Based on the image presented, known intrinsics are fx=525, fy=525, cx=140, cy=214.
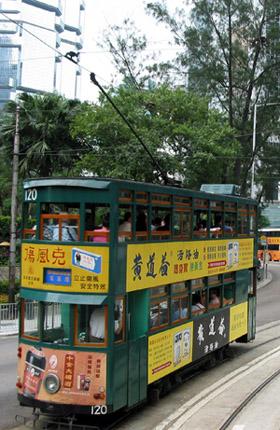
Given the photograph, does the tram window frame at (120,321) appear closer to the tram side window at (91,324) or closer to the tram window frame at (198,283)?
the tram side window at (91,324)

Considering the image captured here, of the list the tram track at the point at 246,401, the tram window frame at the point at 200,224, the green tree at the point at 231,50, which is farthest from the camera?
the green tree at the point at 231,50

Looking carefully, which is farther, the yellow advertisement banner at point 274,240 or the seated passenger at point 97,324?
the yellow advertisement banner at point 274,240

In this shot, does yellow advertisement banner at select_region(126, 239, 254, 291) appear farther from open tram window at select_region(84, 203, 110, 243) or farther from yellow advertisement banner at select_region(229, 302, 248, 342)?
yellow advertisement banner at select_region(229, 302, 248, 342)

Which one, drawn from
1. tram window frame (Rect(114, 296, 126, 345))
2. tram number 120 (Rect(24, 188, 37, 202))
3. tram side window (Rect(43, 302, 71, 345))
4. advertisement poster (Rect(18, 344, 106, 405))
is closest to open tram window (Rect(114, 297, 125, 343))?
tram window frame (Rect(114, 296, 126, 345))

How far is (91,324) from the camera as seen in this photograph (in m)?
8.18

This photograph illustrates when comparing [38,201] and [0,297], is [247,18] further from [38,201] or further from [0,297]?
[38,201]

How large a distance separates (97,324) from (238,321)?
694 centimetres

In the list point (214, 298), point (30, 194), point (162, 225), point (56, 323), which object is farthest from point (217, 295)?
point (30, 194)

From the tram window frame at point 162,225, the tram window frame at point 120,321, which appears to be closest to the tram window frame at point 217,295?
the tram window frame at point 162,225

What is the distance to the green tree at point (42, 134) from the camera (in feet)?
80.5

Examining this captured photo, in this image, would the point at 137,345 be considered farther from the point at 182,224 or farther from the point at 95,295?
the point at 182,224

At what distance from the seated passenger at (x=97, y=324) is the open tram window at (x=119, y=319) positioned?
263mm

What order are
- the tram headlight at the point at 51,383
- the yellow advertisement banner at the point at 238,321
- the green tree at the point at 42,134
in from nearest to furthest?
1. the tram headlight at the point at 51,383
2. the yellow advertisement banner at the point at 238,321
3. the green tree at the point at 42,134

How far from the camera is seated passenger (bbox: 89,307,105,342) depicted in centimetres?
815
